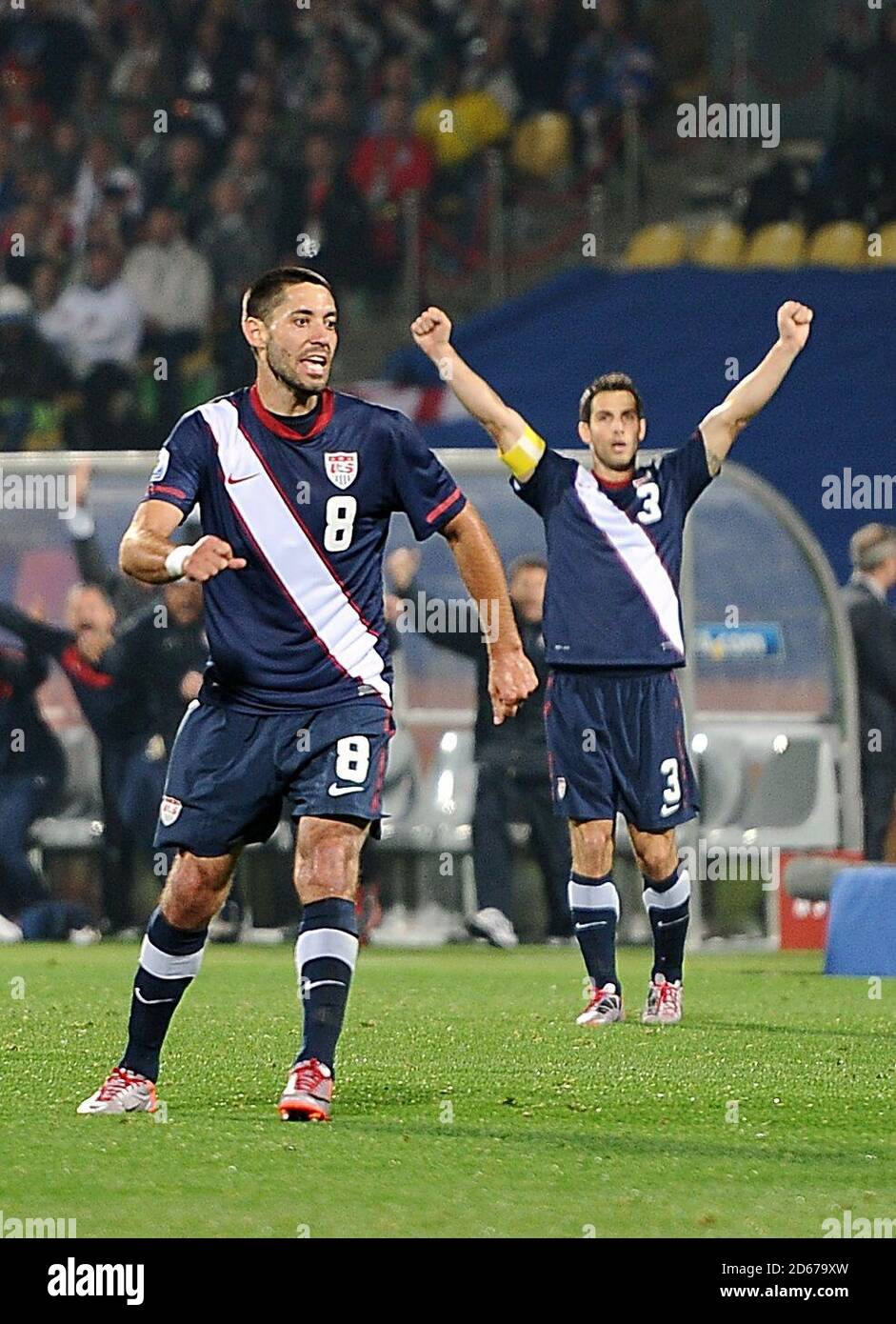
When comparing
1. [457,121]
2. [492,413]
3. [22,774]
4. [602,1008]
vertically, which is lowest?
[602,1008]

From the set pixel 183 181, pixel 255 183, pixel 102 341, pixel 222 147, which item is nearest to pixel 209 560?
pixel 102 341

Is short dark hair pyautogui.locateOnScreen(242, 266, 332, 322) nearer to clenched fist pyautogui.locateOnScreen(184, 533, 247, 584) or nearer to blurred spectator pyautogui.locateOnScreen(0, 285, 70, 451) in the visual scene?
clenched fist pyautogui.locateOnScreen(184, 533, 247, 584)

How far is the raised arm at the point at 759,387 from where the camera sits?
7645 millimetres

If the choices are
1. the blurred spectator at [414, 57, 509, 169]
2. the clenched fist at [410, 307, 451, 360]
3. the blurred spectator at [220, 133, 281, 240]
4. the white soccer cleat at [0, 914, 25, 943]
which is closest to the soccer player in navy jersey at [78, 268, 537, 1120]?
the clenched fist at [410, 307, 451, 360]

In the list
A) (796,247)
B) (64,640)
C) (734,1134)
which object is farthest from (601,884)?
(796,247)

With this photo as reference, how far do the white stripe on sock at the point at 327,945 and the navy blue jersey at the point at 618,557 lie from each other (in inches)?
104

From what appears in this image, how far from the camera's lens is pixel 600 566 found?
26.7ft

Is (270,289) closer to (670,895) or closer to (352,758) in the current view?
(352,758)

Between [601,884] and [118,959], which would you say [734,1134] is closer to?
[601,884]

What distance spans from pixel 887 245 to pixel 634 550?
856 centimetres

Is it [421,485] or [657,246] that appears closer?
[421,485]

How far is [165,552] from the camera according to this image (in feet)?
17.6

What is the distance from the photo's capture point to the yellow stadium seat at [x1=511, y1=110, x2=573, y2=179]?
17312 millimetres

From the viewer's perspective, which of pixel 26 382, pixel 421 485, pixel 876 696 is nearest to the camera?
pixel 421 485
